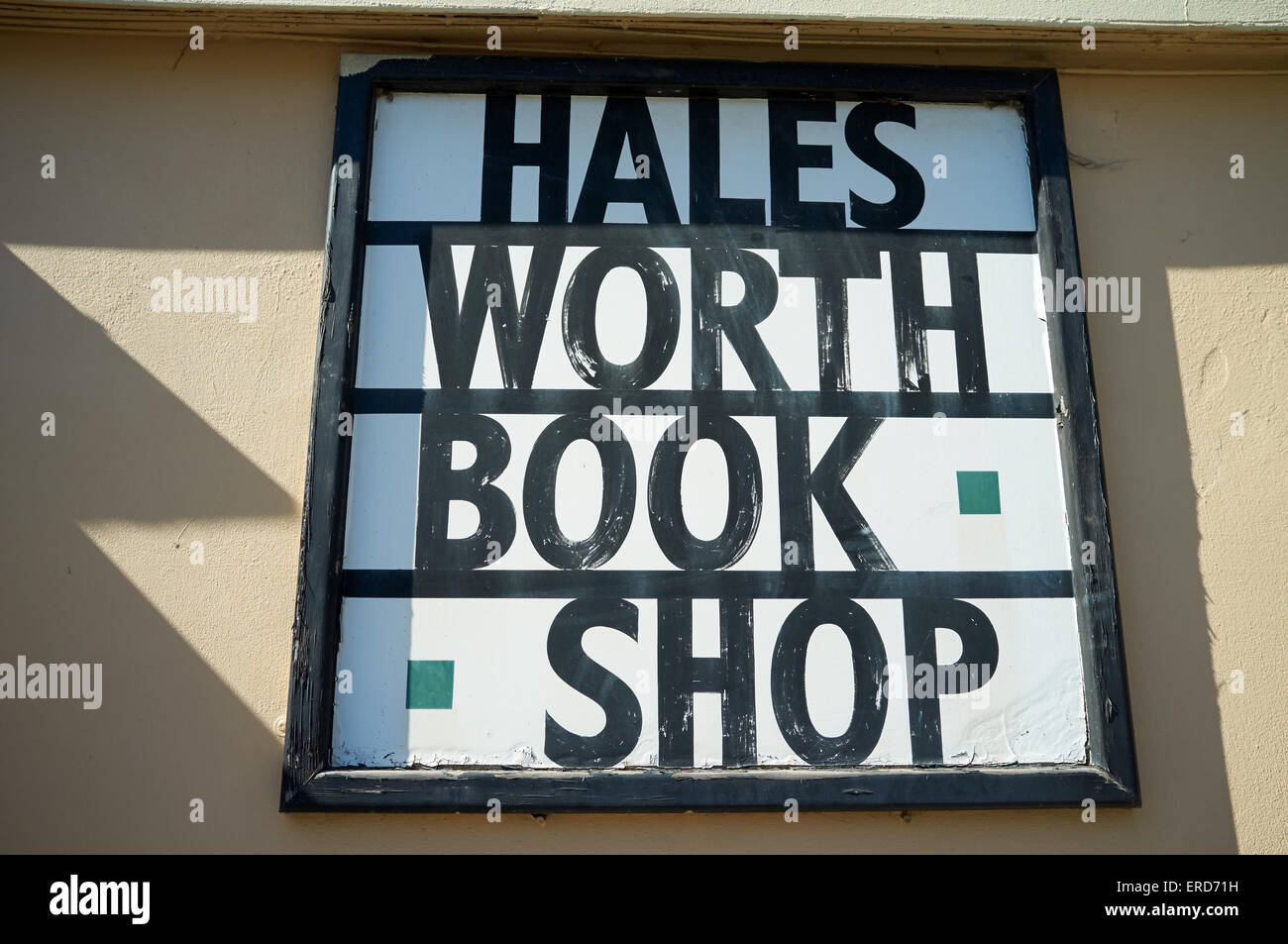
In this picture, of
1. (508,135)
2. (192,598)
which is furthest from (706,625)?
(508,135)

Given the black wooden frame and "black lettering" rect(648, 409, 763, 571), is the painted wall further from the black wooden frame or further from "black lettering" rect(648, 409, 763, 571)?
"black lettering" rect(648, 409, 763, 571)

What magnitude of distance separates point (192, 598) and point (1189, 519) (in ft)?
7.89

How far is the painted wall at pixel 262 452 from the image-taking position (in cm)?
224

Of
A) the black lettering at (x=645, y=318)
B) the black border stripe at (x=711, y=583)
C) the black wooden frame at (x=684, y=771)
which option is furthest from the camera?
the black lettering at (x=645, y=318)

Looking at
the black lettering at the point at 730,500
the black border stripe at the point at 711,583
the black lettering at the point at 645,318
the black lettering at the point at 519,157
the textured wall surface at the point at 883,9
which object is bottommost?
the black border stripe at the point at 711,583

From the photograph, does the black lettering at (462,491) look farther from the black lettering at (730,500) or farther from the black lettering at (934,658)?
the black lettering at (934,658)

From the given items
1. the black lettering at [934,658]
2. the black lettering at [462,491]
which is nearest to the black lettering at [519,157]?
the black lettering at [462,491]

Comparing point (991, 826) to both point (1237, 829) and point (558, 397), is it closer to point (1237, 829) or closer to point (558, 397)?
point (1237, 829)

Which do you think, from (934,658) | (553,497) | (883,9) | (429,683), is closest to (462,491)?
(553,497)

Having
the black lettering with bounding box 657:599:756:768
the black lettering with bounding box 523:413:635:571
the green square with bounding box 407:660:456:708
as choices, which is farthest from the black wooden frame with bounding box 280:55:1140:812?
the black lettering with bounding box 523:413:635:571

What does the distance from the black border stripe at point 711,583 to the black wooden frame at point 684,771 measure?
0.10 metres

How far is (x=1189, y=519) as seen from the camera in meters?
2.45

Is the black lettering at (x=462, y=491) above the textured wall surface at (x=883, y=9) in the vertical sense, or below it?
below

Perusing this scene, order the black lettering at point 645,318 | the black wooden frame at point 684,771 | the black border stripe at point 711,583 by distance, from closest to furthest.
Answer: the black wooden frame at point 684,771
the black border stripe at point 711,583
the black lettering at point 645,318
